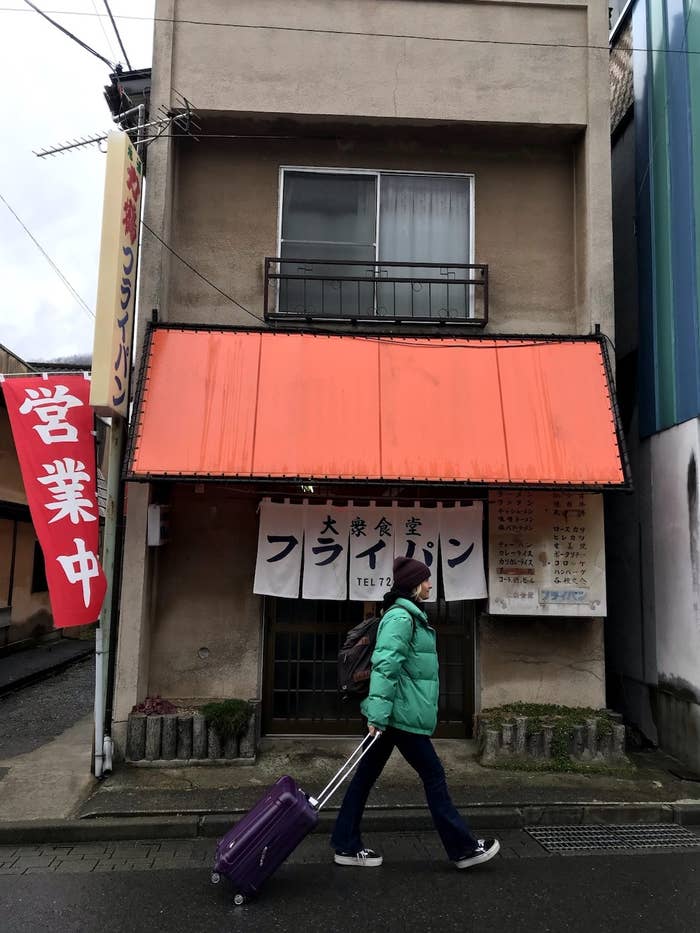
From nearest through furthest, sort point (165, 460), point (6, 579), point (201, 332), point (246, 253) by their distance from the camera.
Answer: point (165, 460) < point (201, 332) < point (246, 253) < point (6, 579)

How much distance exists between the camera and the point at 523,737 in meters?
6.72

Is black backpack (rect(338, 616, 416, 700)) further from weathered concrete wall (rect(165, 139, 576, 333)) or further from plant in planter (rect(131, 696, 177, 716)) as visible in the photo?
weathered concrete wall (rect(165, 139, 576, 333))

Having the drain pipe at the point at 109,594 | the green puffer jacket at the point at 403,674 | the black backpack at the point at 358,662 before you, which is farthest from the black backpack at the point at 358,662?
the drain pipe at the point at 109,594

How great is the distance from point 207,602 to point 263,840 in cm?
333

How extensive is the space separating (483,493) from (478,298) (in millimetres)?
2338

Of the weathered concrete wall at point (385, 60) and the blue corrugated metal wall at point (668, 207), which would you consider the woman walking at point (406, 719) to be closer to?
the blue corrugated metal wall at point (668, 207)

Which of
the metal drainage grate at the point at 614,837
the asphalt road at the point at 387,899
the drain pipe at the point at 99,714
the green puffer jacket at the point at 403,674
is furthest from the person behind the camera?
the drain pipe at the point at 99,714

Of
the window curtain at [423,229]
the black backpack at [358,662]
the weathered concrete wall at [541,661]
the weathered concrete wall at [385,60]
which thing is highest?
the weathered concrete wall at [385,60]

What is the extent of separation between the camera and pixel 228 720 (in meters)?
6.59

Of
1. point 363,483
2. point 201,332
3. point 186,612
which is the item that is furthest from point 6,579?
point 363,483

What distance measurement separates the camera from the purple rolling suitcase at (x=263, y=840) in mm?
4242

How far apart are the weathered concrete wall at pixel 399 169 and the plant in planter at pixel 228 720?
13.9 ft

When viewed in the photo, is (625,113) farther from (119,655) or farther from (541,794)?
(119,655)

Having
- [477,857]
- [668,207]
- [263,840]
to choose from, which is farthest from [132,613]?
[668,207]
